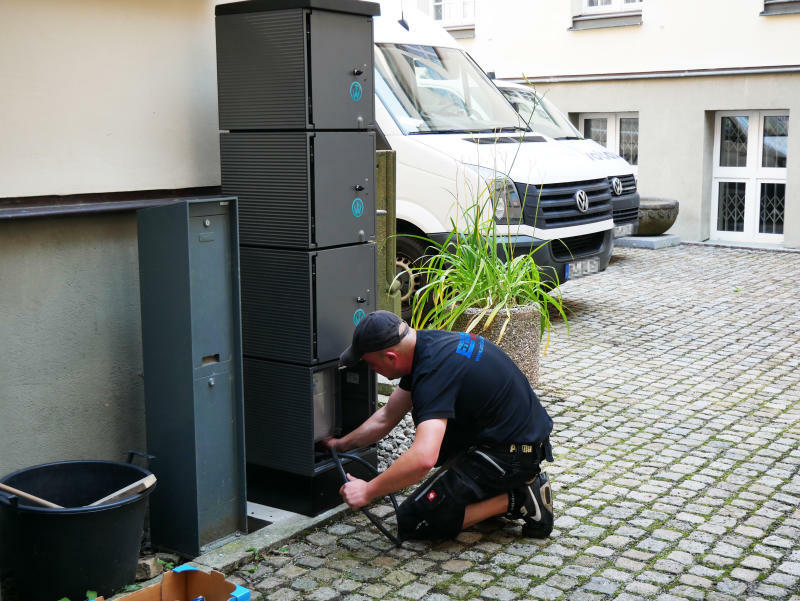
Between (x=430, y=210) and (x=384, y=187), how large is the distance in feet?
7.31

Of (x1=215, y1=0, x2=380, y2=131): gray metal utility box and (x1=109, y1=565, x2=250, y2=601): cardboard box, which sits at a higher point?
(x1=215, y1=0, x2=380, y2=131): gray metal utility box

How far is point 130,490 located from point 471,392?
5.16 feet

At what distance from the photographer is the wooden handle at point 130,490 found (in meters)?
4.30

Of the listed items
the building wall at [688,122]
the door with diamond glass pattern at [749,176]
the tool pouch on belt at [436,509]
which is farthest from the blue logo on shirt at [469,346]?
the door with diamond glass pattern at [749,176]

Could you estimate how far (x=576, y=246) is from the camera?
30.8 feet

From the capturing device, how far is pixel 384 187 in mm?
6520

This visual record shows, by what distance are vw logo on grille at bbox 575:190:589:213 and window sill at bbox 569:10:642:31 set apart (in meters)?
8.07

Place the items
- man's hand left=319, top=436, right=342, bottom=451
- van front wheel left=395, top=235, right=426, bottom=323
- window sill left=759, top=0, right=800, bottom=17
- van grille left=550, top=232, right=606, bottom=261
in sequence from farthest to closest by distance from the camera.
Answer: window sill left=759, top=0, right=800, bottom=17 → van grille left=550, top=232, right=606, bottom=261 → van front wheel left=395, top=235, right=426, bottom=323 → man's hand left=319, top=436, right=342, bottom=451

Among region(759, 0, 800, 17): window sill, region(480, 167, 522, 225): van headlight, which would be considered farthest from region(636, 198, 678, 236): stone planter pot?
region(480, 167, 522, 225): van headlight

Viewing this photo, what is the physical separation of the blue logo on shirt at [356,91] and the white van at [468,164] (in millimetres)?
2919

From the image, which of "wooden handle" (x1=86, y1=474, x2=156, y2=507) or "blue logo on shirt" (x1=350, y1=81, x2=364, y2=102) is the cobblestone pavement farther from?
"blue logo on shirt" (x1=350, y1=81, x2=364, y2=102)

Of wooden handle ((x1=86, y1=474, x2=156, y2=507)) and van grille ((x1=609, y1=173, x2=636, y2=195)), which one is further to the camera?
van grille ((x1=609, y1=173, x2=636, y2=195))

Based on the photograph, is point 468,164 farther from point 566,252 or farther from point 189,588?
point 189,588

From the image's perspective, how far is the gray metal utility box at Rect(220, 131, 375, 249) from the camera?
16.3 feet
